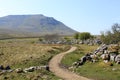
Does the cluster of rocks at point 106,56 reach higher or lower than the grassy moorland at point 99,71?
higher

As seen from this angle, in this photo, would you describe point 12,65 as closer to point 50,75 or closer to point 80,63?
point 80,63

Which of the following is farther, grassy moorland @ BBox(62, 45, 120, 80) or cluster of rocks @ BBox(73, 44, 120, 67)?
cluster of rocks @ BBox(73, 44, 120, 67)

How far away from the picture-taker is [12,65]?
A: 60.8 meters

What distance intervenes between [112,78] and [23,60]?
29.0 m

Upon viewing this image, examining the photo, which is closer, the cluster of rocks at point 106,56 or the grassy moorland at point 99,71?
the grassy moorland at point 99,71

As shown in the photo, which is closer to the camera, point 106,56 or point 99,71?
point 99,71

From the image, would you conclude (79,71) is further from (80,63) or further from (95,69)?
(80,63)

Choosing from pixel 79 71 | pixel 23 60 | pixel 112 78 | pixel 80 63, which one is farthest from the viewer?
pixel 23 60

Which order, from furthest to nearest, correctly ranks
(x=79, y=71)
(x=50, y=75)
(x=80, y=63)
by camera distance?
(x=80, y=63), (x=79, y=71), (x=50, y=75)

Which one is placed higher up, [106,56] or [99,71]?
[106,56]

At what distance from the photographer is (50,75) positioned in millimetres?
42031

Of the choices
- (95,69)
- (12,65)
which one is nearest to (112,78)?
(95,69)

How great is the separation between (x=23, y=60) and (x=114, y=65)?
23.9 meters

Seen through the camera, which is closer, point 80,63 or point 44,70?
point 44,70
